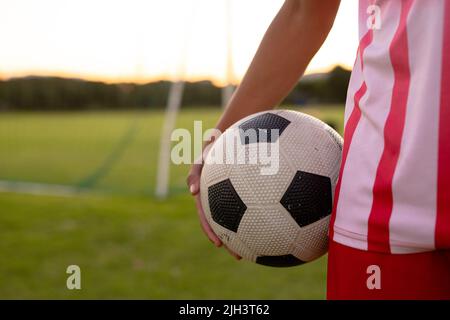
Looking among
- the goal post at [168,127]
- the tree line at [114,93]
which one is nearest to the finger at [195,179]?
the goal post at [168,127]

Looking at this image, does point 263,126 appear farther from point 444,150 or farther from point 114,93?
point 114,93

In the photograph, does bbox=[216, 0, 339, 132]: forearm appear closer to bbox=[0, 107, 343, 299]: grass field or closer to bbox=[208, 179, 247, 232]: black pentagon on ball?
bbox=[208, 179, 247, 232]: black pentagon on ball

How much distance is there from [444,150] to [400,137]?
79mm

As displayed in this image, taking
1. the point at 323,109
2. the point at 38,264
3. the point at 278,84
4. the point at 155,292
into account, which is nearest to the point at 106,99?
the point at 323,109

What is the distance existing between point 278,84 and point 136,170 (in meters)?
9.26

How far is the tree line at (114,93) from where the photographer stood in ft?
25.1

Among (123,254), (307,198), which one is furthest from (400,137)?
(123,254)

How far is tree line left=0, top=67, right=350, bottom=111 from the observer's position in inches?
301

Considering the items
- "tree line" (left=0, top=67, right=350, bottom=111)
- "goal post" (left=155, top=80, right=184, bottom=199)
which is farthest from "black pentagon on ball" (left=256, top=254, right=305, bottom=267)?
"tree line" (left=0, top=67, right=350, bottom=111)

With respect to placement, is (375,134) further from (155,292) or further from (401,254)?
(155,292)

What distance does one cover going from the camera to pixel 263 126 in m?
1.44

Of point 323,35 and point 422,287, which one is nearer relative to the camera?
point 422,287

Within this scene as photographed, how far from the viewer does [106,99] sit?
34.6 ft

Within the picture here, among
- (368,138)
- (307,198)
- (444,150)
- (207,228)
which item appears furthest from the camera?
(207,228)
